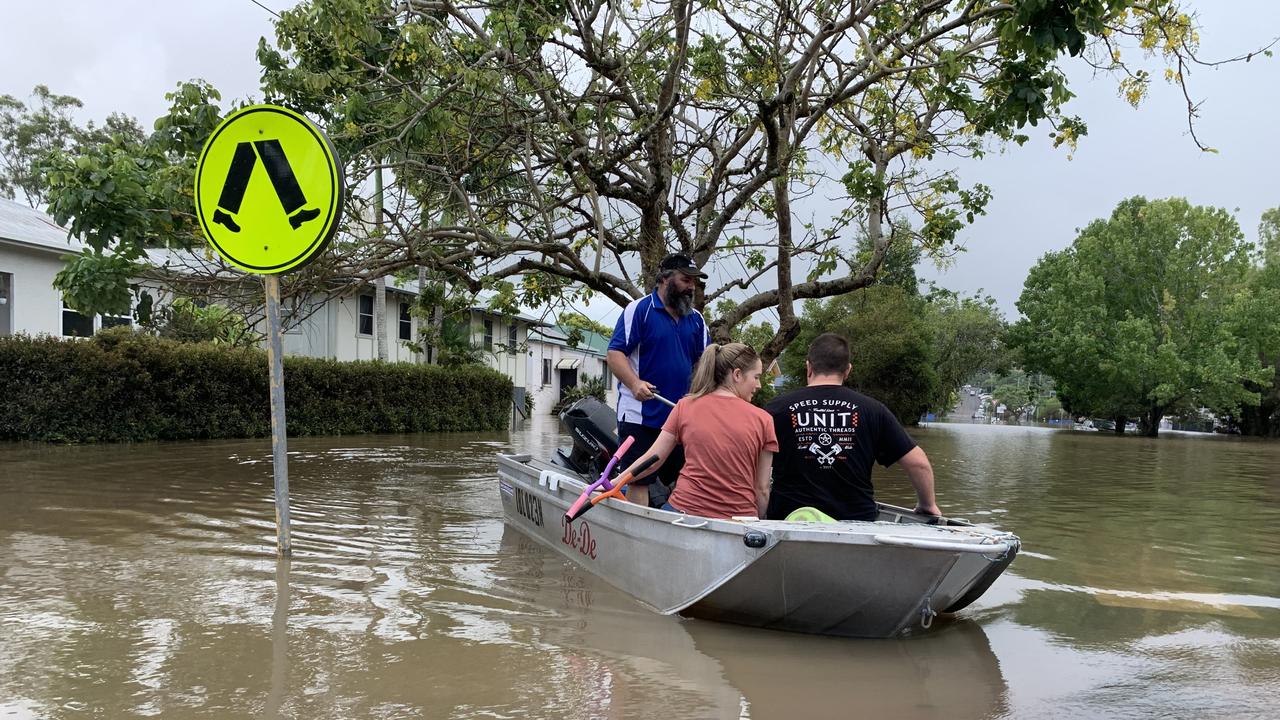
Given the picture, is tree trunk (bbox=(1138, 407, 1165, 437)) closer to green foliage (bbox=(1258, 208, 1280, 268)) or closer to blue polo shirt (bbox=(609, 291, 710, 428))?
green foliage (bbox=(1258, 208, 1280, 268))

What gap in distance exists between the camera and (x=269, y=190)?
5.50 metres

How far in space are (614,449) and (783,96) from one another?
4.73m

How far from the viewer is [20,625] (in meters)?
4.32

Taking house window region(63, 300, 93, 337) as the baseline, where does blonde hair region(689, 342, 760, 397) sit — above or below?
below

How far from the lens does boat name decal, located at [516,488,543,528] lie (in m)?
6.86

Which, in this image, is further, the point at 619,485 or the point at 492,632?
the point at 619,485

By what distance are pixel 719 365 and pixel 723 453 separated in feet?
1.69

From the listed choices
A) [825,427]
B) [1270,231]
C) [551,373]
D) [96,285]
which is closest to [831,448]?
[825,427]

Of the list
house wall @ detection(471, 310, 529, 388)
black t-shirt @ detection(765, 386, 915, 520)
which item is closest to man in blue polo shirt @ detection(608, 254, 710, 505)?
black t-shirt @ detection(765, 386, 915, 520)

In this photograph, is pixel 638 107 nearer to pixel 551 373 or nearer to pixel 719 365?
pixel 719 365

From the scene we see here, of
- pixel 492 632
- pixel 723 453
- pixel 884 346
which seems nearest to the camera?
pixel 492 632

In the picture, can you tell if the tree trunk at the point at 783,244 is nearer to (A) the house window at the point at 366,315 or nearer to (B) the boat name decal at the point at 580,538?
(B) the boat name decal at the point at 580,538

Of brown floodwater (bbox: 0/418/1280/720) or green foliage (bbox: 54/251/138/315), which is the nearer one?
brown floodwater (bbox: 0/418/1280/720)

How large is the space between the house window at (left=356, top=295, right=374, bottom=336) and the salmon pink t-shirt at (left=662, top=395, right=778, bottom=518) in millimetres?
24192
